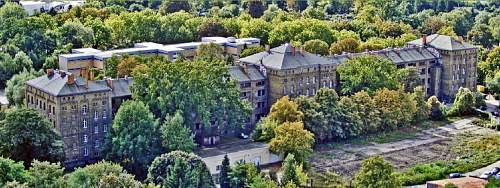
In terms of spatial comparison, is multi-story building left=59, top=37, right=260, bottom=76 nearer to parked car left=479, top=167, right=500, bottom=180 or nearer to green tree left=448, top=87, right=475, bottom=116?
green tree left=448, top=87, right=475, bottom=116

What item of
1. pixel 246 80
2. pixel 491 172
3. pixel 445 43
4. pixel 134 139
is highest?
pixel 445 43

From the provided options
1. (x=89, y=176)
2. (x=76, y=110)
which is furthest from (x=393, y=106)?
(x=89, y=176)

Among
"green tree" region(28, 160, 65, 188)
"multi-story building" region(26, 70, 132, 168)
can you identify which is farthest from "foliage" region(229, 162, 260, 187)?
"multi-story building" region(26, 70, 132, 168)

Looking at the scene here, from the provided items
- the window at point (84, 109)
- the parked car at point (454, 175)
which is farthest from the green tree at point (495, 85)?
the window at point (84, 109)

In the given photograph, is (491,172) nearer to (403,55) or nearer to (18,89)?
(403,55)

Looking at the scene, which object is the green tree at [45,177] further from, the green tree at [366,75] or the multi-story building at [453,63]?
the multi-story building at [453,63]

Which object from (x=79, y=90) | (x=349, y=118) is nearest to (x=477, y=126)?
(x=349, y=118)
